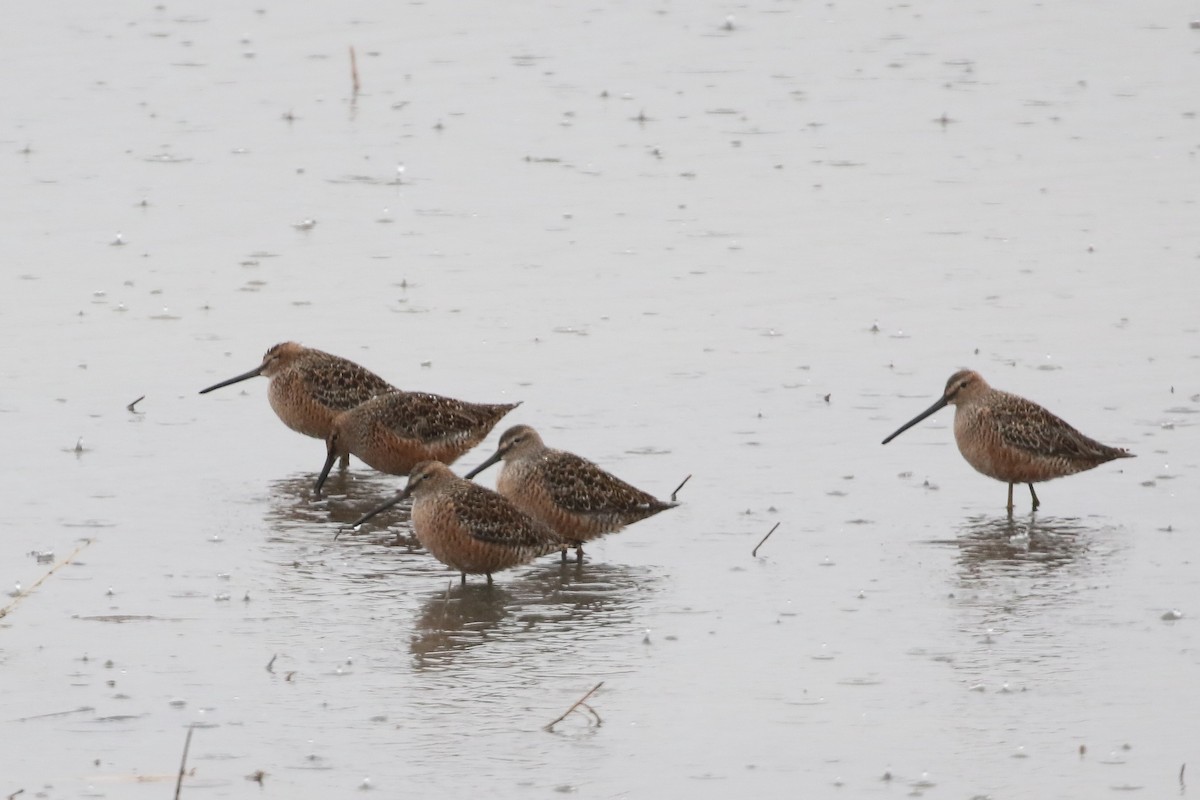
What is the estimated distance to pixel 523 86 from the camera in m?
16.5

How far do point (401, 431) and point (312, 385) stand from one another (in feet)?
1.99

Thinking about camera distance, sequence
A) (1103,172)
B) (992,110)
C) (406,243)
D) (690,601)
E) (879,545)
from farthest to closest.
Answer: (992,110)
(1103,172)
(406,243)
(879,545)
(690,601)

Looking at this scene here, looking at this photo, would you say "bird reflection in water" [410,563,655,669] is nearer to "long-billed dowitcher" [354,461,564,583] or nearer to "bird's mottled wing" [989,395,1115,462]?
"long-billed dowitcher" [354,461,564,583]

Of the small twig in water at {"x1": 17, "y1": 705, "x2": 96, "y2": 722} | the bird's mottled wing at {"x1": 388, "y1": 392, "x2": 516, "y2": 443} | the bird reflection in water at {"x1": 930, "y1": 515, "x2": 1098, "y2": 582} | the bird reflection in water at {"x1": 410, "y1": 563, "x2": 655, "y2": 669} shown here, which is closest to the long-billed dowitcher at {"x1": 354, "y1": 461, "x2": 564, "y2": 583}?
the bird reflection in water at {"x1": 410, "y1": 563, "x2": 655, "y2": 669}

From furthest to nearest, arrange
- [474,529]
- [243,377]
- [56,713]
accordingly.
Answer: [243,377] < [474,529] < [56,713]

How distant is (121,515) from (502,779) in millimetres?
3045

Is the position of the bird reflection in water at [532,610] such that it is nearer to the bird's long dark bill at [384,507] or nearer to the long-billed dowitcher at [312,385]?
the bird's long dark bill at [384,507]

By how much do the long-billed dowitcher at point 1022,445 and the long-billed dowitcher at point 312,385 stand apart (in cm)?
239

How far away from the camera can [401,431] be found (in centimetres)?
927

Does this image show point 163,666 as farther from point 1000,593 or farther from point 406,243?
point 406,243

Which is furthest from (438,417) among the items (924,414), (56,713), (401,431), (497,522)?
(56,713)

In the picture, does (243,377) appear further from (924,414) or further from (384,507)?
(924,414)

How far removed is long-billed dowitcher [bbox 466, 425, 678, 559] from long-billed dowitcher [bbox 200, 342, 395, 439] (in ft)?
4.57

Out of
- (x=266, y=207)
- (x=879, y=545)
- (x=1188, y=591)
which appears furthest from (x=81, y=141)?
(x=1188, y=591)
